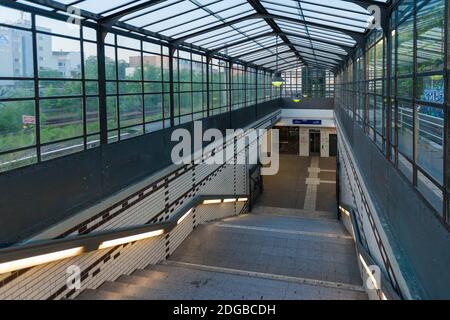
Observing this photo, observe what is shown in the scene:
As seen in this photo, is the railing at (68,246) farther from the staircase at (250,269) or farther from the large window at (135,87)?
the large window at (135,87)

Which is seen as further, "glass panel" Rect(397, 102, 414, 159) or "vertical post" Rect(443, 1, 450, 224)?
"glass panel" Rect(397, 102, 414, 159)

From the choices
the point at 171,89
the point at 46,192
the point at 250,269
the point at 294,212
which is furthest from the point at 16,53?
the point at 294,212

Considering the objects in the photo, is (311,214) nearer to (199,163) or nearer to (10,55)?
(199,163)

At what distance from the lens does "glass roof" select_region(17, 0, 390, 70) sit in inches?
267

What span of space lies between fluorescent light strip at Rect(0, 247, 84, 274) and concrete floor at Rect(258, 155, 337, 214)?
12.5 meters

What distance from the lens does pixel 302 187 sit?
2036 cm

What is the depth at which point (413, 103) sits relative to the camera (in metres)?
4.17

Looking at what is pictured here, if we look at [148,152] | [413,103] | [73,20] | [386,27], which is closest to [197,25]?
[148,152]

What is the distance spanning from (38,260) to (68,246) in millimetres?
482

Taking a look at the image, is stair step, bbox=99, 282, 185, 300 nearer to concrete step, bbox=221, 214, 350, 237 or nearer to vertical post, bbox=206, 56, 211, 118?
concrete step, bbox=221, 214, 350, 237

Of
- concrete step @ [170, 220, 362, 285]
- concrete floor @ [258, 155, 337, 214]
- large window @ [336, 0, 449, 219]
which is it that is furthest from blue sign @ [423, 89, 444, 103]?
concrete floor @ [258, 155, 337, 214]

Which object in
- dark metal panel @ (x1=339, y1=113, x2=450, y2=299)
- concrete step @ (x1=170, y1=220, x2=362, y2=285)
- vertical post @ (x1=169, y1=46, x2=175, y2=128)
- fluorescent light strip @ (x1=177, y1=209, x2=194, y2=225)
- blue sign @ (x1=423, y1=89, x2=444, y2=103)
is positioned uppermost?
vertical post @ (x1=169, y1=46, x2=175, y2=128)

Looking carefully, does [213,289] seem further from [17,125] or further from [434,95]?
[434,95]

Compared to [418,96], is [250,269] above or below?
below
